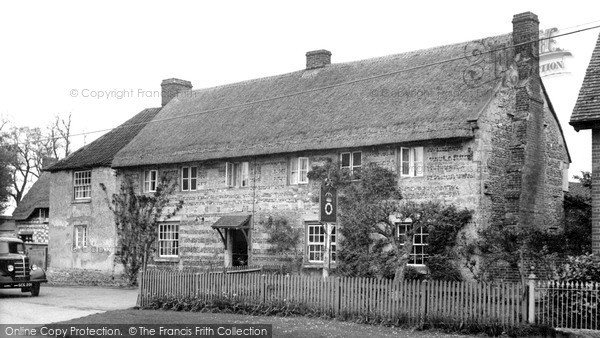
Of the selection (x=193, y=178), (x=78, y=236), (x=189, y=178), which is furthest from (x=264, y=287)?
(x=78, y=236)

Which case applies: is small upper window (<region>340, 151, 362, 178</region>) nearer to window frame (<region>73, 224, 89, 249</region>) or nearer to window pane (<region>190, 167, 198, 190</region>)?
window pane (<region>190, 167, 198, 190</region>)

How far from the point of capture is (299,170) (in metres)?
29.4

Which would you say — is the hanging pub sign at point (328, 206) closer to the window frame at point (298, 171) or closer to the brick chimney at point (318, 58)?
the window frame at point (298, 171)

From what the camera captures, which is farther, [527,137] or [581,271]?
[527,137]

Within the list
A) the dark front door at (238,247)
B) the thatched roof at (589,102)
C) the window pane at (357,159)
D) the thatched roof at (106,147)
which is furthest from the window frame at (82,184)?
the thatched roof at (589,102)

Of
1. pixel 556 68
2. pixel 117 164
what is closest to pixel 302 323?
pixel 556 68

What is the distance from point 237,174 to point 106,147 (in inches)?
389

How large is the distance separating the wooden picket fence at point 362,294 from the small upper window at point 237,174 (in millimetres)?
7990

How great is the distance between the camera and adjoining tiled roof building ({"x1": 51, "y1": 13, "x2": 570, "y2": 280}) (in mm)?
25547

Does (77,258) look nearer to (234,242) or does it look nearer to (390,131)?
(234,242)

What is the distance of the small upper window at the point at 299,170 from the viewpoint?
29256mm

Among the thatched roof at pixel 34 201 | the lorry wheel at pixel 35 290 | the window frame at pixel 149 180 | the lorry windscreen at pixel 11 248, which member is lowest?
the lorry wheel at pixel 35 290

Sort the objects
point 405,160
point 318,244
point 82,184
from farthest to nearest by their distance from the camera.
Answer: point 82,184, point 318,244, point 405,160

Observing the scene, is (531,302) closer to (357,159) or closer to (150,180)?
(357,159)
